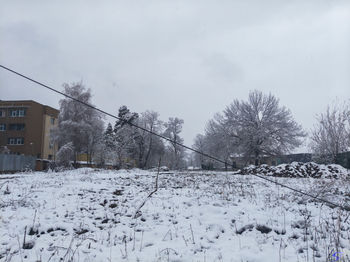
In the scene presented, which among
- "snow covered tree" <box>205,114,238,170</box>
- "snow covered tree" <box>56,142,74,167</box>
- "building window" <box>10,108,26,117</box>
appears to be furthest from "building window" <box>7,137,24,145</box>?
"snow covered tree" <box>205,114,238,170</box>

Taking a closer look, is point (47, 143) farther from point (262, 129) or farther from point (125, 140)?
point (262, 129)

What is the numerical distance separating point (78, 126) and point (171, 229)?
2965 centimetres

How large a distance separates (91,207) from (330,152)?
23903mm

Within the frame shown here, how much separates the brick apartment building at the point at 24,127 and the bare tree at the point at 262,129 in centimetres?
3227

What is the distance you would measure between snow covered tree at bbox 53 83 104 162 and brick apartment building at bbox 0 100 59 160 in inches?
517

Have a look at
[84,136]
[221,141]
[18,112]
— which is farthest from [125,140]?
[18,112]

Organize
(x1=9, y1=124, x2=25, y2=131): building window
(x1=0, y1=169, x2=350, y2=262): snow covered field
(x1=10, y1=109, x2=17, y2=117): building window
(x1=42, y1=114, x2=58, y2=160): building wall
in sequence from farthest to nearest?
(x1=10, y1=109, x2=17, y2=117): building window < (x1=9, y1=124, x2=25, y2=131): building window < (x1=42, y1=114, x2=58, y2=160): building wall < (x1=0, y1=169, x2=350, y2=262): snow covered field

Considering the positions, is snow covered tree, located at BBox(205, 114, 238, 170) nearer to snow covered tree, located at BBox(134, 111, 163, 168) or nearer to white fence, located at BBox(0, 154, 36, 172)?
snow covered tree, located at BBox(134, 111, 163, 168)

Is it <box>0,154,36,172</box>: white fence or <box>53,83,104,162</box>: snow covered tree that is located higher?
<box>53,83,104,162</box>: snow covered tree

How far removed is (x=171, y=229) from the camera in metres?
5.27

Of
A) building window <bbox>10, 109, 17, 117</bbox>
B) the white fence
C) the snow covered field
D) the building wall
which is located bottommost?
the snow covered field

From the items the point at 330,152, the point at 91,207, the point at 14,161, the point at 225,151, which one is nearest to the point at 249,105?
the point at 225,151

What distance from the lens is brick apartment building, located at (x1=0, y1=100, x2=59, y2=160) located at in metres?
44.1

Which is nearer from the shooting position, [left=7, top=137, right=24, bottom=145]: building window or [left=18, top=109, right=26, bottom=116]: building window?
[left=7, top=137, right=24, bottom=145]: building window
